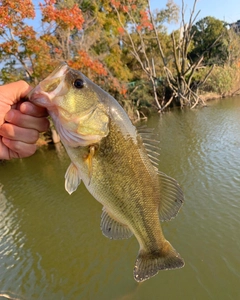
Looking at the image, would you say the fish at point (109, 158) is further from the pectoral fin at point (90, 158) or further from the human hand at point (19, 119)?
the human hand at point (19, 119)

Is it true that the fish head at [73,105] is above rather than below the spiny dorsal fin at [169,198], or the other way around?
above

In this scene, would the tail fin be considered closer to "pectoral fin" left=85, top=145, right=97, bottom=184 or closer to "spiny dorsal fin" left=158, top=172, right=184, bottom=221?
"spiny dorsal fin" left=158, top=172, right=184, bottom=221

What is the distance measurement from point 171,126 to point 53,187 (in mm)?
8641

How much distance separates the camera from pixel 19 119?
6.29ft

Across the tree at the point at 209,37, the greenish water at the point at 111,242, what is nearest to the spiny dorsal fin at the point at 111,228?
the greenish water at the point at 111,242

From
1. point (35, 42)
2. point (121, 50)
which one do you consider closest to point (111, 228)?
point (35, 42)

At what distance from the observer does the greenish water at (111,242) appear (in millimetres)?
4410

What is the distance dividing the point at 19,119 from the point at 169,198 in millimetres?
1300

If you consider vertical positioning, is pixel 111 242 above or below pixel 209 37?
below

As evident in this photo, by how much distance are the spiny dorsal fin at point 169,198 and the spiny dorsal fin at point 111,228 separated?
34 centimetres

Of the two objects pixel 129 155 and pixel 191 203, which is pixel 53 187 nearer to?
pixel 191 203

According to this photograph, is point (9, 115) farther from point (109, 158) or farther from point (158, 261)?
point (158, 261)

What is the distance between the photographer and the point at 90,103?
5.95 ft

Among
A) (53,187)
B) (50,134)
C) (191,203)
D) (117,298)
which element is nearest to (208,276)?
(117,298)
